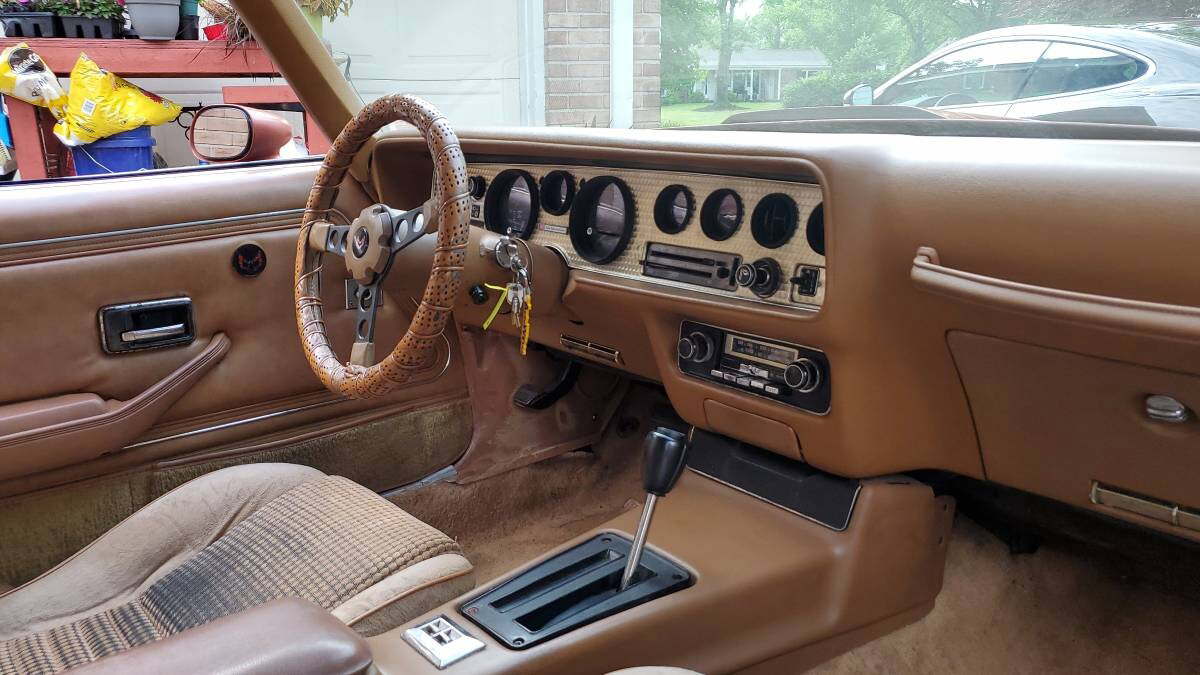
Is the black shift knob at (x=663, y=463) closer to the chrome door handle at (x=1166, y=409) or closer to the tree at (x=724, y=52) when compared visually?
the chrome door handle at (x=1166, y=409)

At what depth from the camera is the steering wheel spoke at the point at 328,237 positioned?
151cm

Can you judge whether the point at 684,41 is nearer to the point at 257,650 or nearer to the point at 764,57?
the point at 764,57

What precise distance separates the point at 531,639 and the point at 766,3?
4.17ft

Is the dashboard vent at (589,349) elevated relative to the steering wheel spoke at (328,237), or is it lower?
lower

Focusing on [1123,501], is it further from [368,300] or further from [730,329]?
[368,300]

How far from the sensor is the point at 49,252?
1619 millimetres

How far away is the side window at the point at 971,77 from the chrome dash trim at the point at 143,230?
47.7 inches

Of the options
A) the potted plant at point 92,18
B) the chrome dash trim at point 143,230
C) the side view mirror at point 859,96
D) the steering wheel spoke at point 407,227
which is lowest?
the chrome dash trim at point 143,230

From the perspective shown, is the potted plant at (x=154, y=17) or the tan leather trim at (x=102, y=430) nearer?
the tan leather trim at (x=102, y=430)

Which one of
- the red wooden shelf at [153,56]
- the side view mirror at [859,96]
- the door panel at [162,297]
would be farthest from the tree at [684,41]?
the red wooden shelf at [153,56]

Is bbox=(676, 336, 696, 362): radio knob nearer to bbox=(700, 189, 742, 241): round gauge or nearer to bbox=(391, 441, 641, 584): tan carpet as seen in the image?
bbox=(700, 189, 742, 241): round gauge

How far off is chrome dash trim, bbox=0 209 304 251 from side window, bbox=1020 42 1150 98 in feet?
4.60

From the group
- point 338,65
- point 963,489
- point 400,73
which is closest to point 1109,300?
point 963,489

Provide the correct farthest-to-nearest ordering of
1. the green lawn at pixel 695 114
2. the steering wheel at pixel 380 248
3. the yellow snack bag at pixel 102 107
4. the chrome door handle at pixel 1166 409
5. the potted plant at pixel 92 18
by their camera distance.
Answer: the potted plant at pixel 92 18 < the yellow snack bag at pixel 102 107 < the green lawn at pixel 695 114 < the steering wheel at pixel 380 248 < the chrome door handle at pixel 1166 409
